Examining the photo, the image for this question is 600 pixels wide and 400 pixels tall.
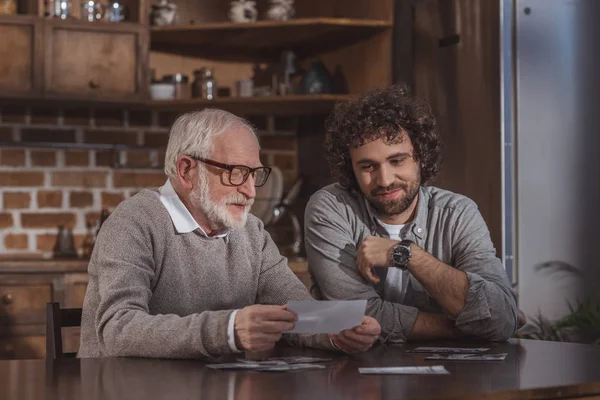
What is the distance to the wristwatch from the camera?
2523 mm

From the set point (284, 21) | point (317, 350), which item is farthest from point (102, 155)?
point (317, 350)

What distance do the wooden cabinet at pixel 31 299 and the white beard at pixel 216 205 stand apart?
67.8 inches

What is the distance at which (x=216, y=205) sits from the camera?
2.33 m

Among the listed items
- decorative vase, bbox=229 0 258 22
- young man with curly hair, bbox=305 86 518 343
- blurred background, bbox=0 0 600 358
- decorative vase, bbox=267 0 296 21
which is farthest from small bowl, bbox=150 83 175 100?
young man with curly hair, bbox=305 86 518 343

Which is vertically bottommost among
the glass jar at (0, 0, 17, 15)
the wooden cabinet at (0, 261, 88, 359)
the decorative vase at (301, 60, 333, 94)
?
the wooden cabinet at (0, 261, 88, 359)

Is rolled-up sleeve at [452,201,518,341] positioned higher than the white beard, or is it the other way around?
the white beard

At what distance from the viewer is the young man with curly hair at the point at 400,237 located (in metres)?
2.47

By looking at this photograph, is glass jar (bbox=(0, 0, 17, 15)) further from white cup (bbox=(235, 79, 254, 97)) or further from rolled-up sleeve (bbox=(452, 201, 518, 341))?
rolled-up sleeve (bbox=(452, 201, 518, 341))

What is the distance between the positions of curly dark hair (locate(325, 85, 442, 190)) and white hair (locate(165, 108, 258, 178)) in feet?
1.43

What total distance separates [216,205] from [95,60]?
2127 mm

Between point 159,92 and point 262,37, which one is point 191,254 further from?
point 262,37


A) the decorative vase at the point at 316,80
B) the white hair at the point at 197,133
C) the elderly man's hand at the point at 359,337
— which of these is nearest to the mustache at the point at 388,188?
the white hair at the point at 197,133

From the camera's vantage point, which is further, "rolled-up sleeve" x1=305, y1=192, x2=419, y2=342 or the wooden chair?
"rolled-up sleeve" x1=305, y1=192, x2=419, y2=342

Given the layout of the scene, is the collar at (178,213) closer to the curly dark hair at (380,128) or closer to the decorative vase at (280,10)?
the curly dark hair at (380,128)
